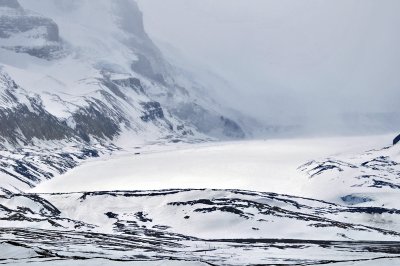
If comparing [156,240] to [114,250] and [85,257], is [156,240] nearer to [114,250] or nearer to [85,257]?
[114,250]

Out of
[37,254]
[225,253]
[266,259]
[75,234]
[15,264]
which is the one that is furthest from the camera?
[75,234]

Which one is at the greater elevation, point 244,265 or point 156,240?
point 156,240

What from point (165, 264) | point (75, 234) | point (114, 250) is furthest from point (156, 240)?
point (165, 264)

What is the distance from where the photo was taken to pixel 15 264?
124 meters

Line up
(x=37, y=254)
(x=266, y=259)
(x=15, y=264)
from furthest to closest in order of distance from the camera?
(x=266, y=259)
(x=37, y=254)
(x=15, y=264)

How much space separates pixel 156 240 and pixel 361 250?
185 feet

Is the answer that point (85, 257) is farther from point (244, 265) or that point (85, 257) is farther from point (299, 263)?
point (299, 263)

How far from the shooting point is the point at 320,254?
162 m

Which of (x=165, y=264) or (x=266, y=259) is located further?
(x=266, y=259)

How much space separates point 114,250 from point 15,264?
35438 millimetres

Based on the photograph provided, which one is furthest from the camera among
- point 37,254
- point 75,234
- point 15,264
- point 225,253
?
point 75,234

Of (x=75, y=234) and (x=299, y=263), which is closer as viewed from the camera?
(x=299, y=263)

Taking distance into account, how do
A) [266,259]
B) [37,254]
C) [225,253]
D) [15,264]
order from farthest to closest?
[225,253], [266,259], [37,254], [15,264]

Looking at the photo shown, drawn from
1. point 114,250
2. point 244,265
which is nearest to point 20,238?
point 114,250
